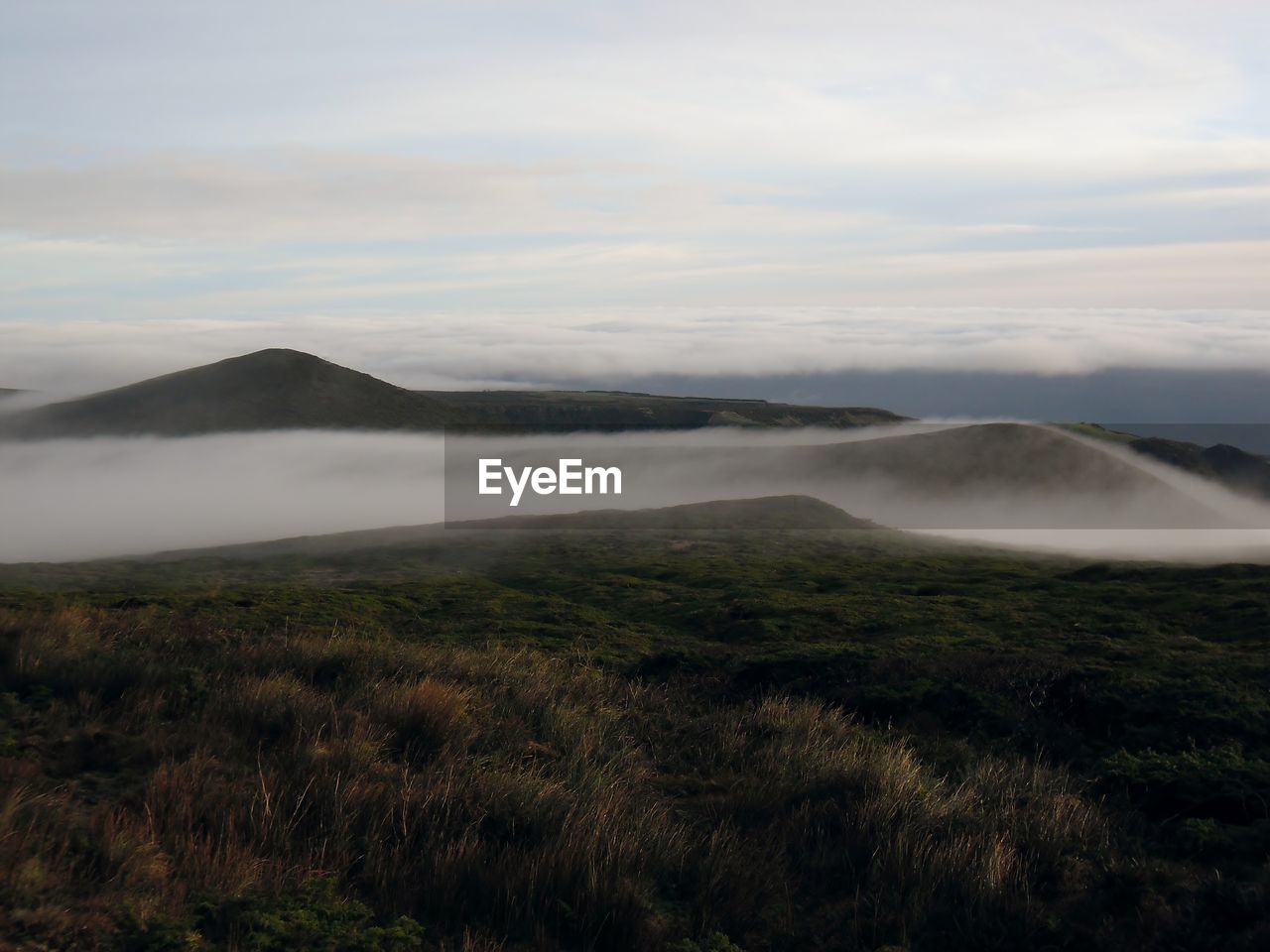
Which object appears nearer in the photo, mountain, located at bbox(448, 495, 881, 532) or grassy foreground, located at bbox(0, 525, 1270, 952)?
grassy foreground, located at bbox(0, 525, 1270, 952)

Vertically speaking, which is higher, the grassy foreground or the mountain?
the grassy foreground

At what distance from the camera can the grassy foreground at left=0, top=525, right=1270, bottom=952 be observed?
620cm

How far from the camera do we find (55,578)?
6397cm

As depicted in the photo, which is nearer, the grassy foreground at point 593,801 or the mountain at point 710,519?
the grassy foreground at point 593,801

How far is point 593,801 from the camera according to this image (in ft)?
25.7

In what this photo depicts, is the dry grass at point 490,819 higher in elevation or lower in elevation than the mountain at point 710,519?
higher

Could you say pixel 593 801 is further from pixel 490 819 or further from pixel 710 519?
pixel 710 519

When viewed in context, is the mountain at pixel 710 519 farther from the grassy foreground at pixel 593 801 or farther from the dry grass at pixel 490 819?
the dry grass at pixel 490 819

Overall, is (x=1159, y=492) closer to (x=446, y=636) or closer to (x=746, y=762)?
(x=446, y=636)

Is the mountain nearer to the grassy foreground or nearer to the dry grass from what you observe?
the grassy foreground

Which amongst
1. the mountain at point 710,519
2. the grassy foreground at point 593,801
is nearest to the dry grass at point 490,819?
the grassy foreground at point 593,801

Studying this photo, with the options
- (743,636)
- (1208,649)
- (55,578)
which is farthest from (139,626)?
(55,578)

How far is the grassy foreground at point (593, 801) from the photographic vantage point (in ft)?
20.4

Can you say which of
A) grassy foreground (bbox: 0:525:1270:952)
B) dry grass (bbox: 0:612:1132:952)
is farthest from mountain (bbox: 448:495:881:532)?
dry grass (bbox: 0:612:1132:952)
